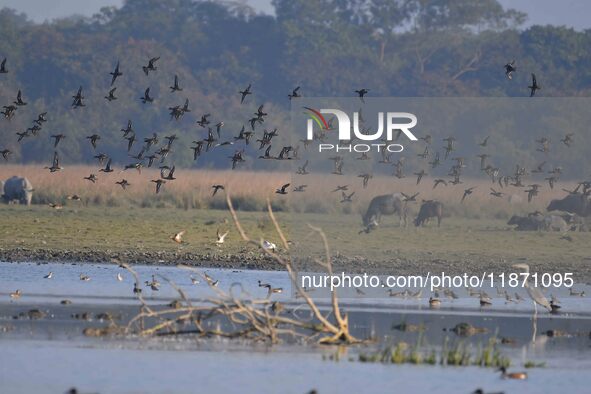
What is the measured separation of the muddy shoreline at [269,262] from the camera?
3080cm

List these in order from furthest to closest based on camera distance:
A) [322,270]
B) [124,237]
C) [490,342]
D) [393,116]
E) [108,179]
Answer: [108,179] < [393,116] < [124,237] < [322,270] < [490,342]

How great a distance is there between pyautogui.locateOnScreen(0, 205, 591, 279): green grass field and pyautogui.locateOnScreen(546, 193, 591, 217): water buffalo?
148 cm

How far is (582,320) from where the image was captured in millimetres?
24016

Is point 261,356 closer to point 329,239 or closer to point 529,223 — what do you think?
point 329,239

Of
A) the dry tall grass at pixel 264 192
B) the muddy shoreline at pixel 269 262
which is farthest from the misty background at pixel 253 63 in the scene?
the muddy shoreline at pixel 269 262

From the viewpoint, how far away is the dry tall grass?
38.9 metres

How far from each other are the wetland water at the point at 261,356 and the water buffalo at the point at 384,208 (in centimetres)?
1216

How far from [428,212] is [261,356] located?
763 inches

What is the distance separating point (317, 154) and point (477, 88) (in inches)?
1536

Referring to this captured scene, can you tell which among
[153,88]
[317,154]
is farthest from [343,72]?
[317,154]

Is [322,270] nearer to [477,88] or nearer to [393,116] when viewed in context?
[393,116]

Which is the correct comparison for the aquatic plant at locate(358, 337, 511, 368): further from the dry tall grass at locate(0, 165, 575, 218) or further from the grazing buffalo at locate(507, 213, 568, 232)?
the dry tall grass at locate(0, 165, 575, 218)

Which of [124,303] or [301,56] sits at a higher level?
[301,56]

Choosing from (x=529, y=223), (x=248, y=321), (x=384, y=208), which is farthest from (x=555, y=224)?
(x=248, y=321)
